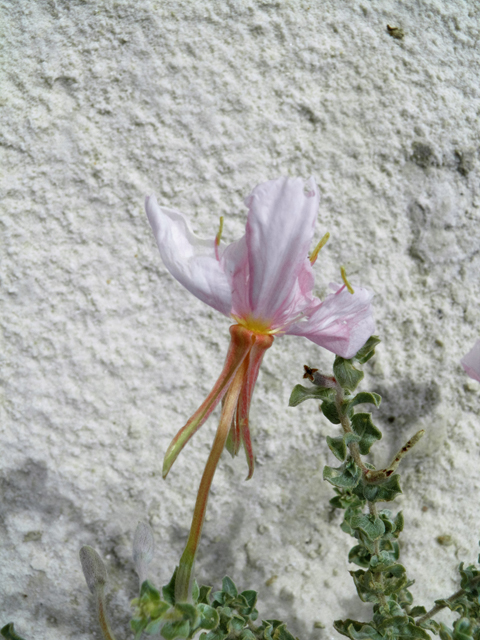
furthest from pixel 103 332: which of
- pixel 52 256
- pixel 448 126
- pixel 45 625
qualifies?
pixel 448 126

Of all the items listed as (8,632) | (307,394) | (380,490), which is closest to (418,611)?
(380,490)

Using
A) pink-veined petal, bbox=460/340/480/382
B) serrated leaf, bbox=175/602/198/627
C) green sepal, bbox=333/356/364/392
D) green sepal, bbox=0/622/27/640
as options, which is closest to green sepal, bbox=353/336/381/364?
green sepal, bbox=333/356/364/392

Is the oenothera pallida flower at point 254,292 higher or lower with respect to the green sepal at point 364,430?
higher

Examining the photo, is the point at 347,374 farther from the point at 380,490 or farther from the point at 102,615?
the point at 102,615

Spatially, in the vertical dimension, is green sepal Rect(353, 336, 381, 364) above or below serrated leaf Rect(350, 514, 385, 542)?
above

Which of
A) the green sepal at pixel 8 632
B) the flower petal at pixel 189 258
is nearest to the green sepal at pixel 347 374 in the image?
the flower petal at pixel 189 258

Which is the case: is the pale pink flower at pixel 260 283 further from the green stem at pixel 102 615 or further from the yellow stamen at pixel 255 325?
the green stem at pixel 102 615

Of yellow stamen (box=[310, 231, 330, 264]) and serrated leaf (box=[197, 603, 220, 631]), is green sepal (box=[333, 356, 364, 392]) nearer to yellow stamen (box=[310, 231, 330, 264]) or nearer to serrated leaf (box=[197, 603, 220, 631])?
yellow stamen (box=[310, 231, 330, 264])
